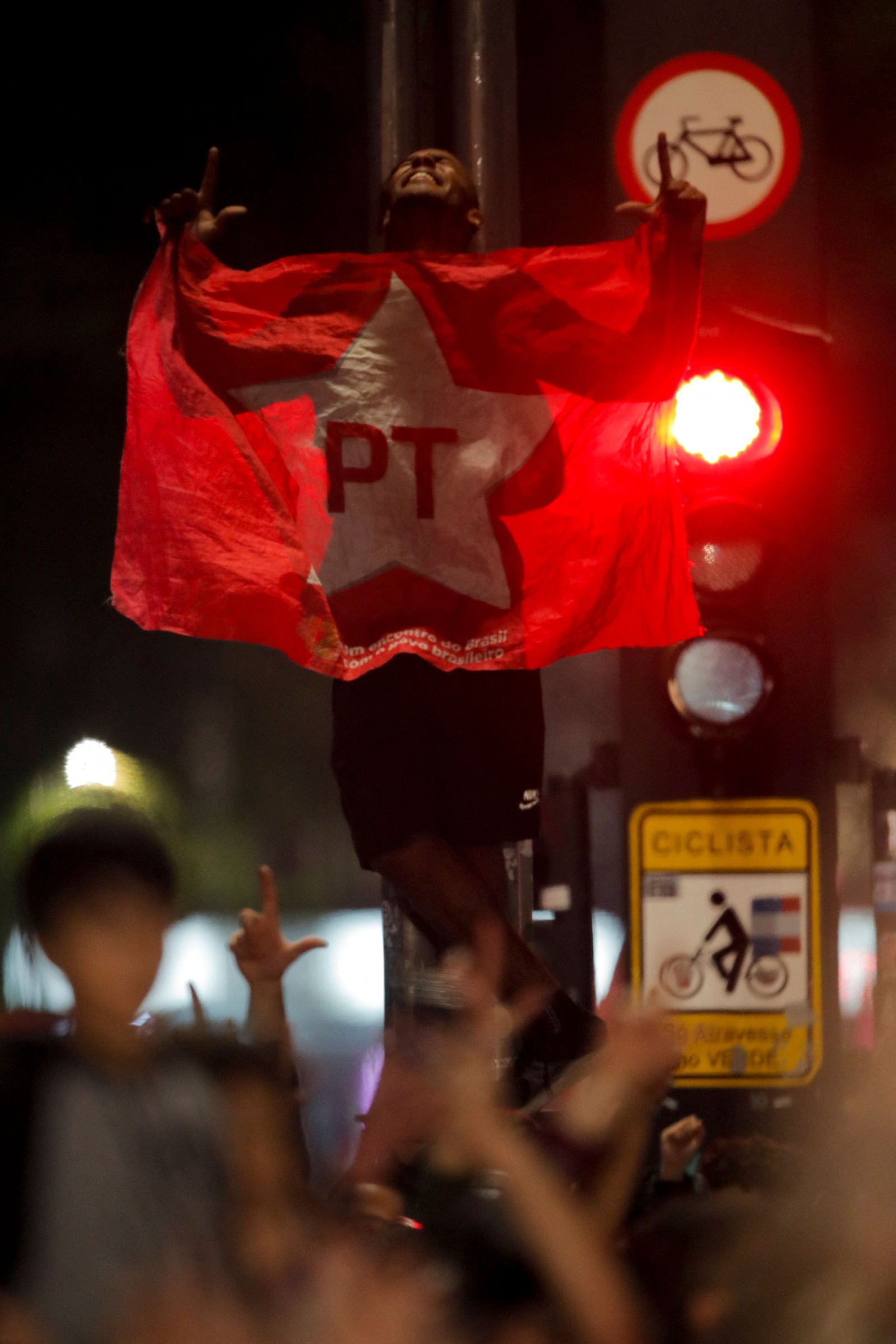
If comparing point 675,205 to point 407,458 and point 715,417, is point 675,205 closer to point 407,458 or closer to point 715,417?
point 715,417

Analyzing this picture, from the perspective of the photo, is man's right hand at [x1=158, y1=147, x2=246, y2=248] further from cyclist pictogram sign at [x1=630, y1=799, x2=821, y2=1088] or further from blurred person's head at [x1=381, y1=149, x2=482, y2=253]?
cyclist pictogram sign at [x1=630, y1=799, x2=821, y2=1088]

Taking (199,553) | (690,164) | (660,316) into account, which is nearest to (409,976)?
(199,553)

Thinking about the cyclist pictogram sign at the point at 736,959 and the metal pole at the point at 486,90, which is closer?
the metal pole at the point at 486,90

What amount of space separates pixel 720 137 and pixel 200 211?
1.52m

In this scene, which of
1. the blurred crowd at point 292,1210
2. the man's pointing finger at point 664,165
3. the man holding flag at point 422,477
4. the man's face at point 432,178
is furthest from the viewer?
the man's pointing finger at point 664,165

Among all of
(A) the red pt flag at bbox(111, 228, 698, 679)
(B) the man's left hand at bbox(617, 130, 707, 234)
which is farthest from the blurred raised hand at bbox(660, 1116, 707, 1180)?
(B) the man's left hand at bbox(617, 130, 707, 234)

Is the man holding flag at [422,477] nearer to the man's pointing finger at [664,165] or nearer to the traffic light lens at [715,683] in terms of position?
the man's pointing finger at [664,165]

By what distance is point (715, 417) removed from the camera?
12.7 feet

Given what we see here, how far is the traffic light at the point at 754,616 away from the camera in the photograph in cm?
388

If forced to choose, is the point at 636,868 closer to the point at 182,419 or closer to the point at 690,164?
the point at 182,419

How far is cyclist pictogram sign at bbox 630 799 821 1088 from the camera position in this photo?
3.87 metres

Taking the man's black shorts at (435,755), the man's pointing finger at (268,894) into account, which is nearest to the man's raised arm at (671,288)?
the man's black shorts at (435,755)

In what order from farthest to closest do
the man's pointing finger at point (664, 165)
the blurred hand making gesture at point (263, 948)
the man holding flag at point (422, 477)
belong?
the man's pointing finger at point (664, 165), the man holding flag at point (422, 477), the blurred hand making gesture at point (263, 948)

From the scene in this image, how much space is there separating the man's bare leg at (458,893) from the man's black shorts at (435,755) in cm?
4
